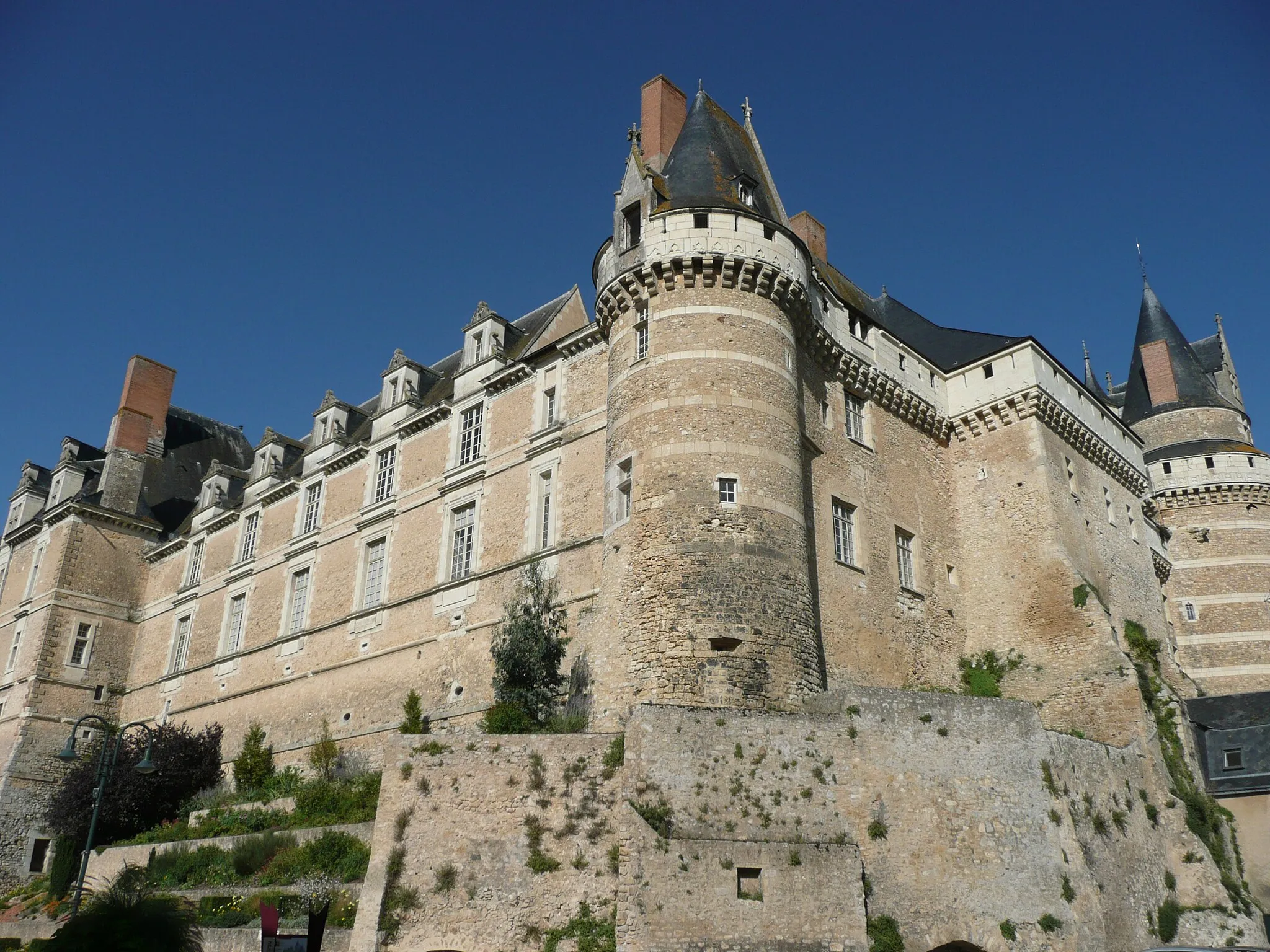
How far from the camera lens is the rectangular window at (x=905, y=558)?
21.5 meters

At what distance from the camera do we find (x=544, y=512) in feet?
72.1

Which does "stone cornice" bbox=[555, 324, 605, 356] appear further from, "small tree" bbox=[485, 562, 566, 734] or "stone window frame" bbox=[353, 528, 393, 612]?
"stone window frame" bbox=[353, 528, 393, 612]

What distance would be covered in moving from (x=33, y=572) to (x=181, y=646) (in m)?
6.37

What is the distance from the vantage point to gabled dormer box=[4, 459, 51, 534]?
121ft

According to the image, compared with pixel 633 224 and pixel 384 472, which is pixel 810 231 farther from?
pixel 384 472

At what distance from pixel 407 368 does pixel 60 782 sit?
14.8m

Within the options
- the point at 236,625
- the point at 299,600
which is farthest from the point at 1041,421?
the point at 236,625

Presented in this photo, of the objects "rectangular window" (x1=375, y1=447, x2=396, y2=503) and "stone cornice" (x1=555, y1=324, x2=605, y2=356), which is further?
"rectangular window" (x1=375, y1=447, x2=396, y2=503)

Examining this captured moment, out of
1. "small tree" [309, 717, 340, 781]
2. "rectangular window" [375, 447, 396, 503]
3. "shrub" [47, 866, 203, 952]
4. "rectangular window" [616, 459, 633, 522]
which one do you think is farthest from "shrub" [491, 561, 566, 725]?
"shrub" [47, 866, 203, 952]

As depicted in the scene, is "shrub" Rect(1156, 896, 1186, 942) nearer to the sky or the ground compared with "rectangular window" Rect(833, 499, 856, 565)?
nearer to the ground

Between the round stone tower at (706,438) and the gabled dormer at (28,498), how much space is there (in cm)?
2637

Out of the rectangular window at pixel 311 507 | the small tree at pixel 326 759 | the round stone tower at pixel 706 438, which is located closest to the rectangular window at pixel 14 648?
the rectangular window at pixel 311 507

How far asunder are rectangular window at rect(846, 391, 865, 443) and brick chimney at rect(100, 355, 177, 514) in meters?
24.8

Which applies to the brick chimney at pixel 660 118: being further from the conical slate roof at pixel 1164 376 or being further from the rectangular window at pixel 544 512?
the conical slate roof at pixel 1164 376
